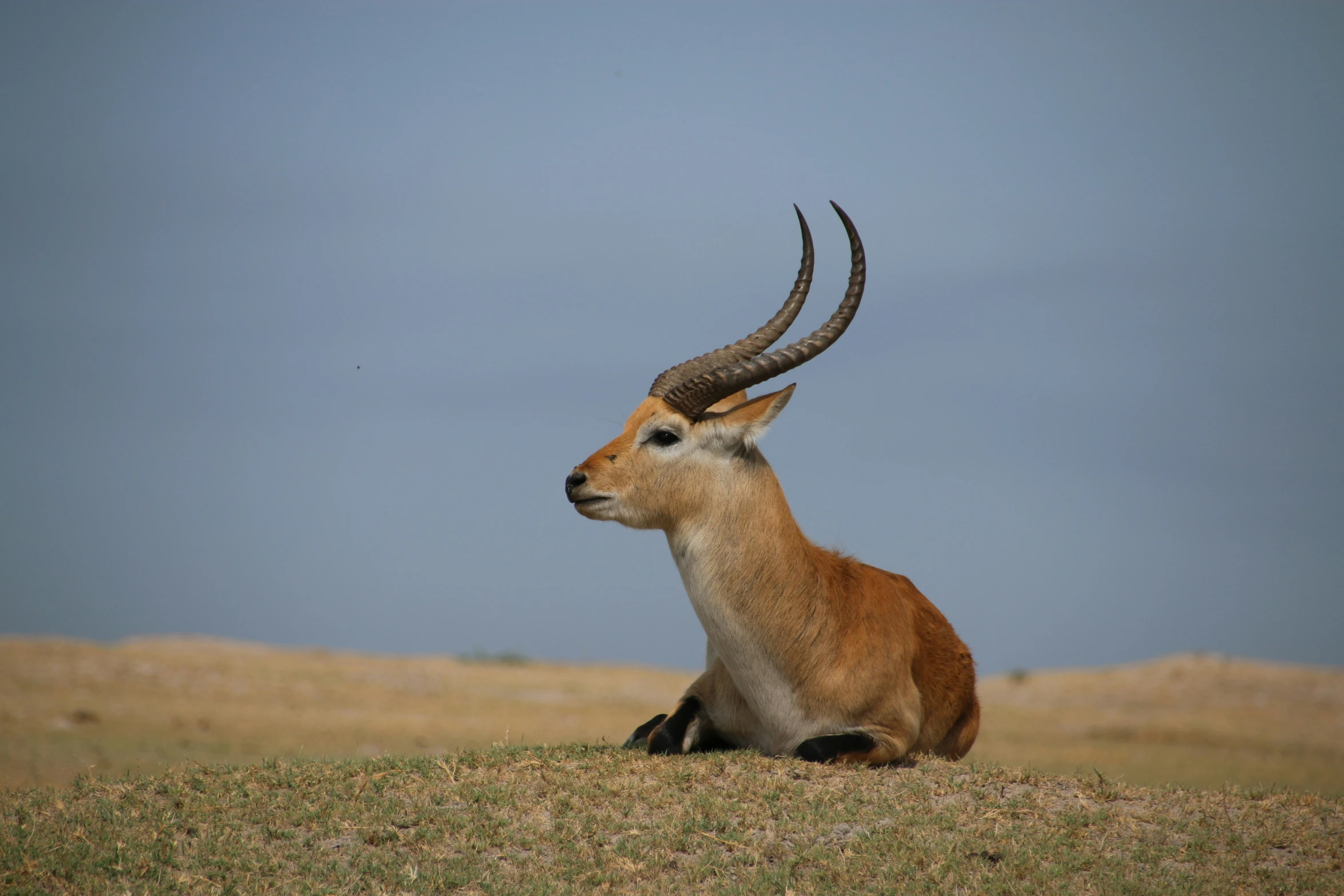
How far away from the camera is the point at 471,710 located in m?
24.9

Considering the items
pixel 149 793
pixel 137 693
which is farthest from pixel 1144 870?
pixel 137 693

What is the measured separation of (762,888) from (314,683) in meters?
21.8

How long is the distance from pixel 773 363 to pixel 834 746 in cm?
251

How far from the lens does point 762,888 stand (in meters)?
6.36

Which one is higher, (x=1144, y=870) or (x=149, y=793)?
(x=149, y=793)

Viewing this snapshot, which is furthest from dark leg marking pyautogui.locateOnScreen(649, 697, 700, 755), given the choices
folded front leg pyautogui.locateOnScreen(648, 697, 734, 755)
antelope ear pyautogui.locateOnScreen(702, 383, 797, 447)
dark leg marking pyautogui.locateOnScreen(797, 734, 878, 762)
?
antelope ear pyautogui.locateOnScreen(702, 383, 797, 447)

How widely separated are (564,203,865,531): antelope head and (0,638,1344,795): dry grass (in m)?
8.08

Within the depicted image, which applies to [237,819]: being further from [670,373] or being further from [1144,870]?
[1144,870]

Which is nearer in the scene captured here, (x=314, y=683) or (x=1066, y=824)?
(x=1066, y=824)

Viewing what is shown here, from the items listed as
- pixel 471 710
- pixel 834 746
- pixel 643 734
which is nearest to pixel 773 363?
pixel 834 746

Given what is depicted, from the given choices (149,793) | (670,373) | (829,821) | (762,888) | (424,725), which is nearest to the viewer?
(762,888)

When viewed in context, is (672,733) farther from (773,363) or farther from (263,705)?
(263,705)

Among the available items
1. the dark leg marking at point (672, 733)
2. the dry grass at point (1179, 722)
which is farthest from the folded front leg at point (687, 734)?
the dry grass at point (1179, 722)

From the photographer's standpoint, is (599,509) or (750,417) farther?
(750,417)
